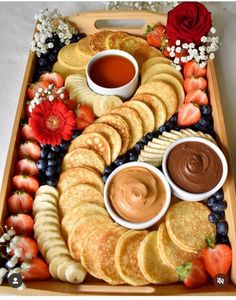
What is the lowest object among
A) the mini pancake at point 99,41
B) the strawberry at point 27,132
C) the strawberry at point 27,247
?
the strawberry at point 27,247

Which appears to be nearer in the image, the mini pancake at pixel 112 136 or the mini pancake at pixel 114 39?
the mini pancake at pixel 112 136

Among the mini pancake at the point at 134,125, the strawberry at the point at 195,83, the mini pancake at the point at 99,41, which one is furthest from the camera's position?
the mini pancake at the point at 99,41

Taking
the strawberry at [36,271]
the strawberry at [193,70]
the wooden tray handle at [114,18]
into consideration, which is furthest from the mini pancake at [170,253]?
the wooden tray handle at [114,18]

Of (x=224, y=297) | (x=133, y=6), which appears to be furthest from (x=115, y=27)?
(x=224, y=297)

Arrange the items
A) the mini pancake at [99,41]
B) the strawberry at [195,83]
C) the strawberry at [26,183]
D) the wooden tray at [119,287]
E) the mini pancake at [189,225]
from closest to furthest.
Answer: the wooden tray at [119,287] < the mini pancake at [189,225] < the strawberry at [26,183] < the strawberry at [195,83] < the mini pancake at [99,41]

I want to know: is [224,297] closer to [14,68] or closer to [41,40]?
[41,40]

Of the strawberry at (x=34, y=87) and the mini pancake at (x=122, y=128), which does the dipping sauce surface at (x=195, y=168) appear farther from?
→ the strawberry at (x=34, y=87)

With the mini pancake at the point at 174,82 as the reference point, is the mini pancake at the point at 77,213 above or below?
below
